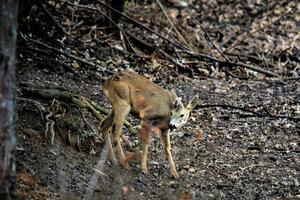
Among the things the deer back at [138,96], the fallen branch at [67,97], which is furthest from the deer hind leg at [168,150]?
the fallen branch at [67,97]

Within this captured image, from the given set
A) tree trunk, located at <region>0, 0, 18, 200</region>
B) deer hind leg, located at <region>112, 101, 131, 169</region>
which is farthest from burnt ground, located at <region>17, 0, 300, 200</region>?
tree trunk, located at <region>0, 0, 18, 200</region>

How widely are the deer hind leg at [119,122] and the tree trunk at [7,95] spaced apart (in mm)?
2947

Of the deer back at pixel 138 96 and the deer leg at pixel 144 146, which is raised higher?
the deer back at pixel 138 96

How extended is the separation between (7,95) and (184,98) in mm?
6166

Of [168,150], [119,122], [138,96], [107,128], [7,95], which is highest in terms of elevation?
[7,95]

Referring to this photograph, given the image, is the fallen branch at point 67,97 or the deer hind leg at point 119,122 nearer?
the deer hind leg at point 119,122

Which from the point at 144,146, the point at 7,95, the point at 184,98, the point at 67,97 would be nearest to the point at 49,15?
the point at 184,98

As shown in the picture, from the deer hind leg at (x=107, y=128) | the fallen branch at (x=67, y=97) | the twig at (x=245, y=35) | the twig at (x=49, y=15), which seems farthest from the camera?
the twig at (x=245, y=35)

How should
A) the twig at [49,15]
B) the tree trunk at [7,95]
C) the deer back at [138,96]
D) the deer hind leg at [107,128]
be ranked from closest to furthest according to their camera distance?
the tree trunk at [7,95]
the deer back at [138,96]
the deer hind leg at [107,128]
the twig at [49,15]

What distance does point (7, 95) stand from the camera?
459 centimetres

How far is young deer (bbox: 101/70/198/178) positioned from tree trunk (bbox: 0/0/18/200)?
118 inches

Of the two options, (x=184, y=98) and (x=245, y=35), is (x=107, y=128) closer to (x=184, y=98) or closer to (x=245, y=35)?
(x=184, y=98)

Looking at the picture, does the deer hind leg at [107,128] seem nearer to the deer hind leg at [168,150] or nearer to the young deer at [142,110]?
the young deer at [142,110]

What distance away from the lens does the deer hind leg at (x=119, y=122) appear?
7617mm
